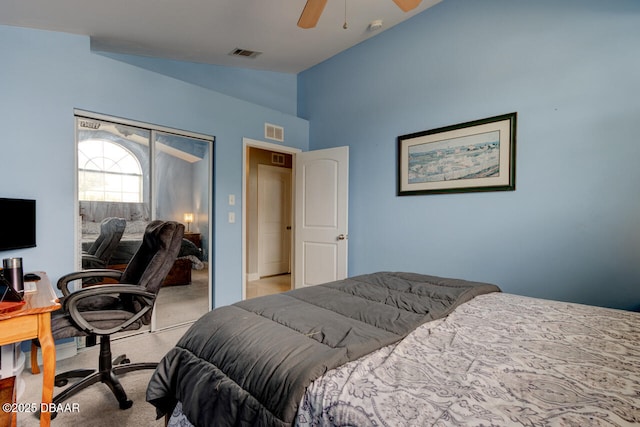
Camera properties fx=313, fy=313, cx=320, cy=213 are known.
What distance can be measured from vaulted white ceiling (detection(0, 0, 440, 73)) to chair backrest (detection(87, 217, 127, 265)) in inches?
62.5

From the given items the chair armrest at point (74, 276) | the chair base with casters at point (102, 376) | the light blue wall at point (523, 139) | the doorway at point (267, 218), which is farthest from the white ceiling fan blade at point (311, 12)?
the doorway at point (267, 218)

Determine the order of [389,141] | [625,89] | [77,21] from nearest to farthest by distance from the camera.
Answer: [625,89] → [77,21] → [389,141]

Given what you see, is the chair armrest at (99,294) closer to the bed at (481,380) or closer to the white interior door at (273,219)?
the bed at (481,380)

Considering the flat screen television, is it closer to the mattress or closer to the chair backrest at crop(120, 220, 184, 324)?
the chair backrest at crop(120, 220, 184, 324)

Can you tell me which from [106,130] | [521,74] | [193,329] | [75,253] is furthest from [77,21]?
[521,74]

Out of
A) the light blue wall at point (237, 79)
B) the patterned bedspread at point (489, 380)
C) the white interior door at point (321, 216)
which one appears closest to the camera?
the patterned bedspread at point (489, 380)

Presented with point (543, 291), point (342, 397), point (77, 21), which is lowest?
point (543, 291)

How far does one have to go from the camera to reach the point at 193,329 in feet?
4.51

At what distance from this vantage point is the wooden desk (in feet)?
4.45

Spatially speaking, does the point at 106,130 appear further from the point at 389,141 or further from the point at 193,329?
the point at 389,141

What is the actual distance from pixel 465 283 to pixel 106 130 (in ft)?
10.3

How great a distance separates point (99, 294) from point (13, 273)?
0.40 meters

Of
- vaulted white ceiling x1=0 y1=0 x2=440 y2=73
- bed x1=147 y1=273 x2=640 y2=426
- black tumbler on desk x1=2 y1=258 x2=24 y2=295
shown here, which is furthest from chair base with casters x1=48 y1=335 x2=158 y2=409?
vaulted white ceiling x1=0 y1=0 x2=440 y2=73

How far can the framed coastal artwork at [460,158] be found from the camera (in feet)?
8.77
